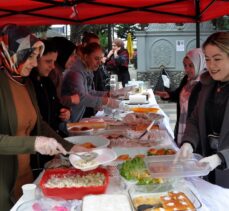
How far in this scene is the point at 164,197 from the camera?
4.71 feet

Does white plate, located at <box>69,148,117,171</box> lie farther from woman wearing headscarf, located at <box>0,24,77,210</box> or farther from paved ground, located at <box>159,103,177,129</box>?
paved ground, located at <box>159,103,177,129</box>

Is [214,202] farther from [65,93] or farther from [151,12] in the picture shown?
[151,12]

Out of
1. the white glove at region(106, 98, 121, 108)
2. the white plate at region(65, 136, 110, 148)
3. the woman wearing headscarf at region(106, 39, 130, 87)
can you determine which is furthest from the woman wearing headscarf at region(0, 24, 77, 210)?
the woman wearing headscarf at region(106, 39, 130, 87)

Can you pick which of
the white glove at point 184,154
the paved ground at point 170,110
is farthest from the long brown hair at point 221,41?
the paved ground at point 170,110

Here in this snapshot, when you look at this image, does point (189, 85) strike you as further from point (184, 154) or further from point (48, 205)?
point (48, 205)

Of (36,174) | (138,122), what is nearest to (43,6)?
(138,122)

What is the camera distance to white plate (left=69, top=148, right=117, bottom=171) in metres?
1.58

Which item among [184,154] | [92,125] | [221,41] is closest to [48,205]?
[184,154]

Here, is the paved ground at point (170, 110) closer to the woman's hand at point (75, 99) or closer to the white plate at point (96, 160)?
the woman's hand at point (75, 99)

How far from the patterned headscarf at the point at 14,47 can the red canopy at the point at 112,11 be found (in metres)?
1.31

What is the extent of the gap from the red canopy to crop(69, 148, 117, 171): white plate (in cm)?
171

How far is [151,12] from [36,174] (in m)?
2.35

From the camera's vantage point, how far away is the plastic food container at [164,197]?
1.35m

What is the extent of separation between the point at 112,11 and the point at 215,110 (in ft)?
6.79
